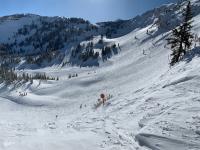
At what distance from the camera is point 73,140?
16.0m

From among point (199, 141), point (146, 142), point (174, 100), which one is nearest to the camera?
point (199, 141)

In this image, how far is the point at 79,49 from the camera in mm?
197875

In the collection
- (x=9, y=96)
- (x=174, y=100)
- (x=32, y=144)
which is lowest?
(x=9, y=96)

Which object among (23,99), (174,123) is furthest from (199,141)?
(23,99)

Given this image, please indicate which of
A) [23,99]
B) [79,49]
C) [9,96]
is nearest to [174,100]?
[23,99]

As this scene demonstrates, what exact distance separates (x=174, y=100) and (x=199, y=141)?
5.97m

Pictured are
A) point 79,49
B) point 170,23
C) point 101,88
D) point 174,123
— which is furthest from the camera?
point 79,49

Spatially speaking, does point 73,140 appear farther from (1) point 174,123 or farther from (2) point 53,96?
(2) point 53,96

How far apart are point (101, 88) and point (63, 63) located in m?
119

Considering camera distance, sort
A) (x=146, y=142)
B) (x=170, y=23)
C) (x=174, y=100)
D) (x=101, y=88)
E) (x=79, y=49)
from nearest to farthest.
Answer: (x=146, y=142), (x=174, y=100), (x=101, y=88), (x=170, y=23), (x=79, y=49)

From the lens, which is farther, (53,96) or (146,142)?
(53,96)

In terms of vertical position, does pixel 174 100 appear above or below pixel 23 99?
above

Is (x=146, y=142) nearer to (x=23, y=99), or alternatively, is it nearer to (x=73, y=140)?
(x=73, y=140)

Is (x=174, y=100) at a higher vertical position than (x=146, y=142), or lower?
higher
